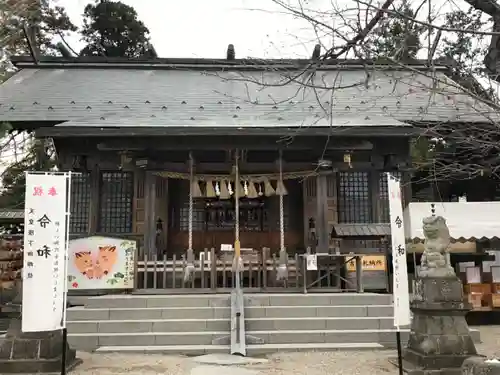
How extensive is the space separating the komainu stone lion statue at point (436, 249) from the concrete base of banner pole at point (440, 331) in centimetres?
13

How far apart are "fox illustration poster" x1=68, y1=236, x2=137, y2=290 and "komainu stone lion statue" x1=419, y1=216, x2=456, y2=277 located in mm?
6166

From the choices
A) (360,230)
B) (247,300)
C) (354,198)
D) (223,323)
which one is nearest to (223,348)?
(223,323)

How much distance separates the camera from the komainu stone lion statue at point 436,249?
6528mm

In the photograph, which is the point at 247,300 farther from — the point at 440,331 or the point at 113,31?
the point at 113,31

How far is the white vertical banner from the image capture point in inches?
242

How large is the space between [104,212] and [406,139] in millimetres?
8143

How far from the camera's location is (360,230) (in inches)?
477

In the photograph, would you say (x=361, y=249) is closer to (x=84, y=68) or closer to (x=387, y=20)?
(x=387, y=20)

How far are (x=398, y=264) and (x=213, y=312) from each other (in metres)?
3.73

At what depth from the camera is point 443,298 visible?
251 inches

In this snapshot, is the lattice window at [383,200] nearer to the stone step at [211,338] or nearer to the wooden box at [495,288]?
the wooden box at [495,288]

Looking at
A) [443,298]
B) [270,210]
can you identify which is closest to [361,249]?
[270,210]

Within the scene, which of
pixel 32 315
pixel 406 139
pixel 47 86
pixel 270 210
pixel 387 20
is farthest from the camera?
pixel 47 86

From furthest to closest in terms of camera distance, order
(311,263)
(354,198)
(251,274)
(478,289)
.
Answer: (354,198)
(478,289)
(251,274)
(311,263)
